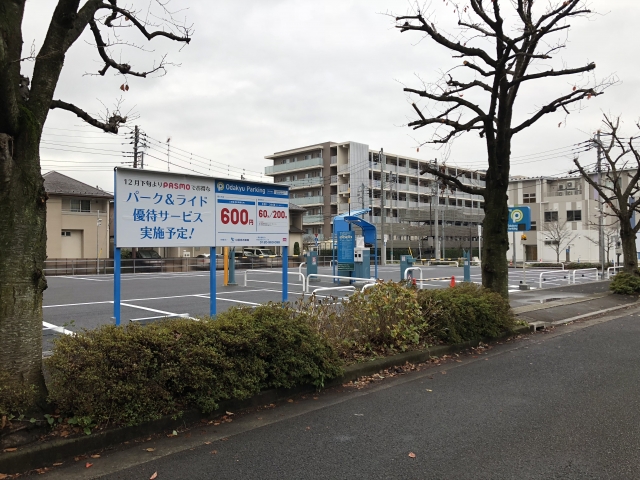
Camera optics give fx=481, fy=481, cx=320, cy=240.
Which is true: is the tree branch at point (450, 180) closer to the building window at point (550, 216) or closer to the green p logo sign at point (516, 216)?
the green p logo sign at point (516, 216)

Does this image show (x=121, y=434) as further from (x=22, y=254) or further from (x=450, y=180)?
(x=450, y=180)

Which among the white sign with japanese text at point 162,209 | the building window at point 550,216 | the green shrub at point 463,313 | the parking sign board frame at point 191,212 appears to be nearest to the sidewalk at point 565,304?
the green shrub at point 463,313

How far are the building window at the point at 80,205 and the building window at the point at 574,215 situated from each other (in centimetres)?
5049

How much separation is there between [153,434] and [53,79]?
10.3 feet

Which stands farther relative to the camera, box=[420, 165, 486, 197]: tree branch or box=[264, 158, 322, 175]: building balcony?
box=[264, 158, 322, 175]: building balcony

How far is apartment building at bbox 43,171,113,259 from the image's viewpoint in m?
36.2

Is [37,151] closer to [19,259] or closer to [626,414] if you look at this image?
[19,259]

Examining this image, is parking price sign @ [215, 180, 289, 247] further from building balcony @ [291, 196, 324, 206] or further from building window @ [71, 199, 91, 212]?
building balcony @ [291, 196, 324, 206]

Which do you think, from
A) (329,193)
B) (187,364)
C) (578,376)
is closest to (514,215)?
(578,376)

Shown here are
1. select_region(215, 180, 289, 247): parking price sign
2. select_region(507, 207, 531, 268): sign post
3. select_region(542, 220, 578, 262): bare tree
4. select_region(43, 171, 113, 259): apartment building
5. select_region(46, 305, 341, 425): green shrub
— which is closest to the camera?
select_region(46, 305, 341, 425): green shrub

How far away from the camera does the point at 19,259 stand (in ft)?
12.2

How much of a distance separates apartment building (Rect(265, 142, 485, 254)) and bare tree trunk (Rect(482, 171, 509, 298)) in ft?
164

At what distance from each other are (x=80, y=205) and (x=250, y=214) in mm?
35162

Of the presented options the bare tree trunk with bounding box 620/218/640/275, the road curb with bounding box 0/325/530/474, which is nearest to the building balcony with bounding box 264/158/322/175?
the bare tree trunk with bounding box 620/218/640/275
